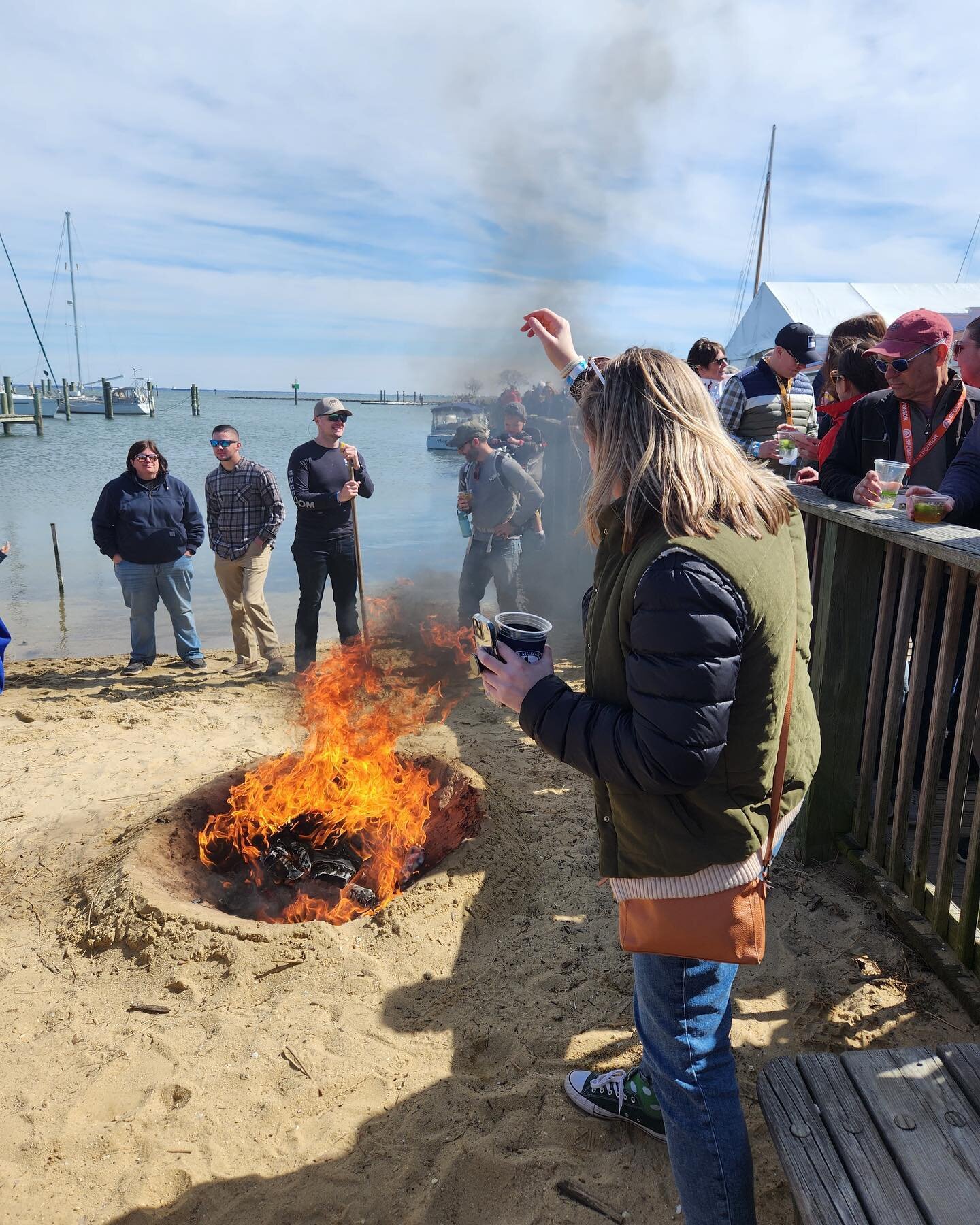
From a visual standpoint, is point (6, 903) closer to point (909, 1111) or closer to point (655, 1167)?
point (655, 1167)

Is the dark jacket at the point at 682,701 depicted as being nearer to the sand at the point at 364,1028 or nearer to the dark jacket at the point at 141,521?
the sand at the point at 364,1028

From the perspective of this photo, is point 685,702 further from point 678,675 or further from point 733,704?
point 733,704

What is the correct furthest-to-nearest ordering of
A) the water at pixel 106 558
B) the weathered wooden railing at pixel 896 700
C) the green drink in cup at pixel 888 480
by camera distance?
the water at pixel 106 558 → the green drink in cup at pixel 888 480 → the weathered wooden railing at pixel 896 700

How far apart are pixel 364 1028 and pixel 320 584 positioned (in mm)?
5521

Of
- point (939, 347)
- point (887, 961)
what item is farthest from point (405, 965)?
point (939, 347)

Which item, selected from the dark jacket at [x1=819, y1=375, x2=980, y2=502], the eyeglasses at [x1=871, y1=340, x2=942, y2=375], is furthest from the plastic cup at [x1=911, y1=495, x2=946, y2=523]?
the eyeglasses at [x1=871, y1=340, x2=942, y2=375]

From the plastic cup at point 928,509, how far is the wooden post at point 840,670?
0.39 metres

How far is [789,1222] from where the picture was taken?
2.31 metres

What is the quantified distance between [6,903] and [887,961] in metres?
4.09

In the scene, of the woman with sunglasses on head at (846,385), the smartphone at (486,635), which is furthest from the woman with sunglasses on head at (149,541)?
the smartphone at (486,635)

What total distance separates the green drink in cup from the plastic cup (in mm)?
326

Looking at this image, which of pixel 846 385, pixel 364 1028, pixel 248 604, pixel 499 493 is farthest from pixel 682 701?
pixel 248 604

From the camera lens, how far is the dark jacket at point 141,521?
322 inches

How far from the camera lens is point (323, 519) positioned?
314 inches
